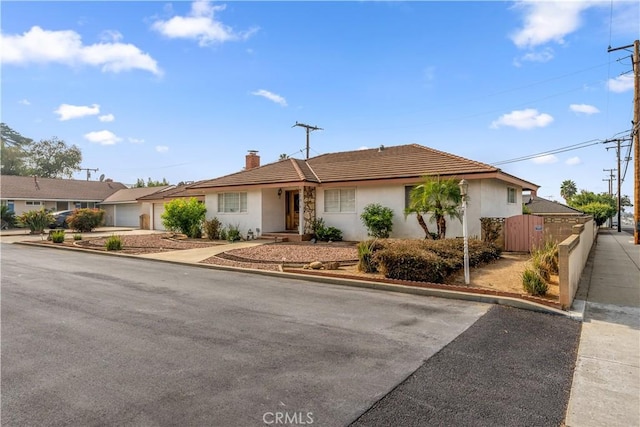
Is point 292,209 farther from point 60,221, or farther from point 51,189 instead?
point 51,189

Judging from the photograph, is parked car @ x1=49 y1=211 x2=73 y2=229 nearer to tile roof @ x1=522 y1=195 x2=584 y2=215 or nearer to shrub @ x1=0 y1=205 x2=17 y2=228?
shrub @ x1=0 y1=205 x2=17 y2=228

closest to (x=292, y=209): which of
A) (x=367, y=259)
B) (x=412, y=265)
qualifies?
(x=367, y=259)

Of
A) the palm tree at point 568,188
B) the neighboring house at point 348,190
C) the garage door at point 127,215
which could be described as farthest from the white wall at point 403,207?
the palm tree at point 568,188

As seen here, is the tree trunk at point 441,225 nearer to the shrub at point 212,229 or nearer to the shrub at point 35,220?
the shrub at point 212,229

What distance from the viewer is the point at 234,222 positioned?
68.6 feet

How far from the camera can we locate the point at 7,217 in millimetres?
31016

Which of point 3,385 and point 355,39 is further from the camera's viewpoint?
point 355,39

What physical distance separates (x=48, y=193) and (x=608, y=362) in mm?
44703

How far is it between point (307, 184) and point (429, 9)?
339 inches

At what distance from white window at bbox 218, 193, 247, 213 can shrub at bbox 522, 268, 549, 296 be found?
15.5 m

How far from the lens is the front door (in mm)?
20391

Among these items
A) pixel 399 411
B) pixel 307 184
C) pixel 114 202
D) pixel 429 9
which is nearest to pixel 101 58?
pixel 307 184

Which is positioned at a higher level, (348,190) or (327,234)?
(348,190)

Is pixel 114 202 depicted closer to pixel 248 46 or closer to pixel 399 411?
pixel 248 46
